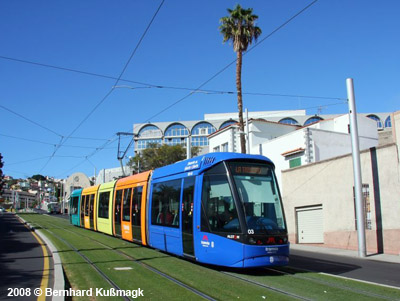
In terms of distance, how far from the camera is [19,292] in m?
8.00

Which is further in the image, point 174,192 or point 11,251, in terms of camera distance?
point 11,251

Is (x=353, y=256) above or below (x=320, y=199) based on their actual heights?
below

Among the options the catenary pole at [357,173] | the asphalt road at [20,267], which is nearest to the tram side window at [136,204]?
the asphalt road at [20,267]

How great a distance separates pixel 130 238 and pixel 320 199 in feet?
33.1

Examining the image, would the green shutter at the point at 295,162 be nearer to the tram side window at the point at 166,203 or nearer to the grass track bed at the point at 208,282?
the tram side window at the point at 166,203

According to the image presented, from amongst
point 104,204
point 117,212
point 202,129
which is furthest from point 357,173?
point 202,129

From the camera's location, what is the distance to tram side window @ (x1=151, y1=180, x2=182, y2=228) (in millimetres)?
12848

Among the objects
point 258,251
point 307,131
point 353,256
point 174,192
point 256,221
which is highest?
point 307,131

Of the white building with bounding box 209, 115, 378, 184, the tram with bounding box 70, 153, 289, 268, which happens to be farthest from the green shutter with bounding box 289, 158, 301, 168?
the tram with bounding box 70, 153, 289, 268

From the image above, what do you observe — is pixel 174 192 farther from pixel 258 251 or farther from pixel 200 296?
pixel 200 296

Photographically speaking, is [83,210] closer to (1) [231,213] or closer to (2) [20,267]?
(2) [20,267]

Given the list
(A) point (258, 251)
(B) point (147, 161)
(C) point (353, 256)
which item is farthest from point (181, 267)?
(B) point (147, 161)

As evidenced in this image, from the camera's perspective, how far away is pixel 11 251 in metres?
14.9

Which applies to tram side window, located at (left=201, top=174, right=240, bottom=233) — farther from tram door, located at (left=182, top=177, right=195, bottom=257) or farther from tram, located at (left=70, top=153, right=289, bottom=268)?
tram door, located at (left=182, top=177, right=195, bottom=257)
